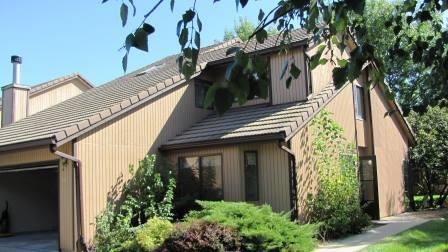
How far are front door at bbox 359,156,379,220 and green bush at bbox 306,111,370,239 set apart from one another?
200 cm

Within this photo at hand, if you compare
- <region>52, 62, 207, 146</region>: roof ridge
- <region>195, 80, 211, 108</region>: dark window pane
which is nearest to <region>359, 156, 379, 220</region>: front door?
<region>195, 80, 211, 108</region>: dark window pane

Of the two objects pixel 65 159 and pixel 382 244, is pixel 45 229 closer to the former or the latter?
pixel 65 159

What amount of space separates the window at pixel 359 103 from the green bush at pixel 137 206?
7.63 metres

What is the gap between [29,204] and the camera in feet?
63.8

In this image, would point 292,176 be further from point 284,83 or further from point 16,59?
point 16,59

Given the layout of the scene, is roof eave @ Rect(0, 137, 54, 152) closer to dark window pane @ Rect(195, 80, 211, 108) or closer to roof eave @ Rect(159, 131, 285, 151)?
roof eave @ Rect(159, 131, 285, 151)

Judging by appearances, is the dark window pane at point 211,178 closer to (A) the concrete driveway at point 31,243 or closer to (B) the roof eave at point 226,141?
(B) the roof eave at point 226,141

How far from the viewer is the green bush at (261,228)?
1055 centimetres

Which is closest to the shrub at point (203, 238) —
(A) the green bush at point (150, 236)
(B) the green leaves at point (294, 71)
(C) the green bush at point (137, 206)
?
(A) the green bush at point (150, 236)

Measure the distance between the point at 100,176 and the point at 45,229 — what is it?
23.8 feet

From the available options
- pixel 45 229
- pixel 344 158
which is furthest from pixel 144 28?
pixel 45 229

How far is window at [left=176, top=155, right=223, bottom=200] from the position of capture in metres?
15.6

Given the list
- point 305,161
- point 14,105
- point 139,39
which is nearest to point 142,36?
point 139,39

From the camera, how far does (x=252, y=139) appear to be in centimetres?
1444
